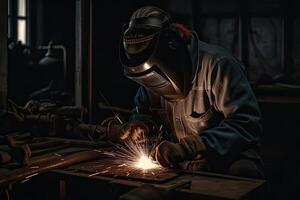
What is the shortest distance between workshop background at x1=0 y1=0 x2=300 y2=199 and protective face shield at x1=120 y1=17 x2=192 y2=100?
6.38 feet

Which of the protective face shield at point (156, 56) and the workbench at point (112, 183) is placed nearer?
the workbench at point (112, 183)

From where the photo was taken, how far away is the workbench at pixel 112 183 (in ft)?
8.74

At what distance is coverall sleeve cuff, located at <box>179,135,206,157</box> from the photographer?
312 centimetres

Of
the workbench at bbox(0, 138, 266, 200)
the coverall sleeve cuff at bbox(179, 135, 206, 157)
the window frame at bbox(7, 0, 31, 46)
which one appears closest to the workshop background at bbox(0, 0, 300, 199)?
the window frame at bbox(7, 0, 31, 46)

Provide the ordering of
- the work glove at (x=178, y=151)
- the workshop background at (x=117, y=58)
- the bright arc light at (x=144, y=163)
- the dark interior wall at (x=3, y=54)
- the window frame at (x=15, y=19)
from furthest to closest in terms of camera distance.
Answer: the window frame at (x=15, y=19)
the workshop background at (x=117, y=58)
the dark interior wall at (x=3, y=54)
the bright arc light at (x=144, y=163)
the work glove at (x=178, y=151)

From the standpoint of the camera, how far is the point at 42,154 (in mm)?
3629

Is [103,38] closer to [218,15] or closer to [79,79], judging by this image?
[79,79]

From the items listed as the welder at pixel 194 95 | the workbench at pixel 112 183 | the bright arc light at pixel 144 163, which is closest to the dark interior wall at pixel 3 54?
the workbench at pixel 112 183

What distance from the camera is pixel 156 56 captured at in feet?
10.4

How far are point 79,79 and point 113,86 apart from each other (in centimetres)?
154

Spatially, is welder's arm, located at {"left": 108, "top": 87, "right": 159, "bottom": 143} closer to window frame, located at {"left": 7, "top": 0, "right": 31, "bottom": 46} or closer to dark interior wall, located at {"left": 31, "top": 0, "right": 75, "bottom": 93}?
dark interior wall, located at {"left": 31, "top": 0, "right": 75, "bottom": 93}

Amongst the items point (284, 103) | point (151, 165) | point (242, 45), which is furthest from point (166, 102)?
point (242, 45)

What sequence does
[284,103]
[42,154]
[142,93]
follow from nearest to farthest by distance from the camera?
[42,154] → [142,93] → [284,103]

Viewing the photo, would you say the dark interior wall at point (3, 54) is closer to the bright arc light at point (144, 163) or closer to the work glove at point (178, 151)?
the bright arc light at point (144, 163)
